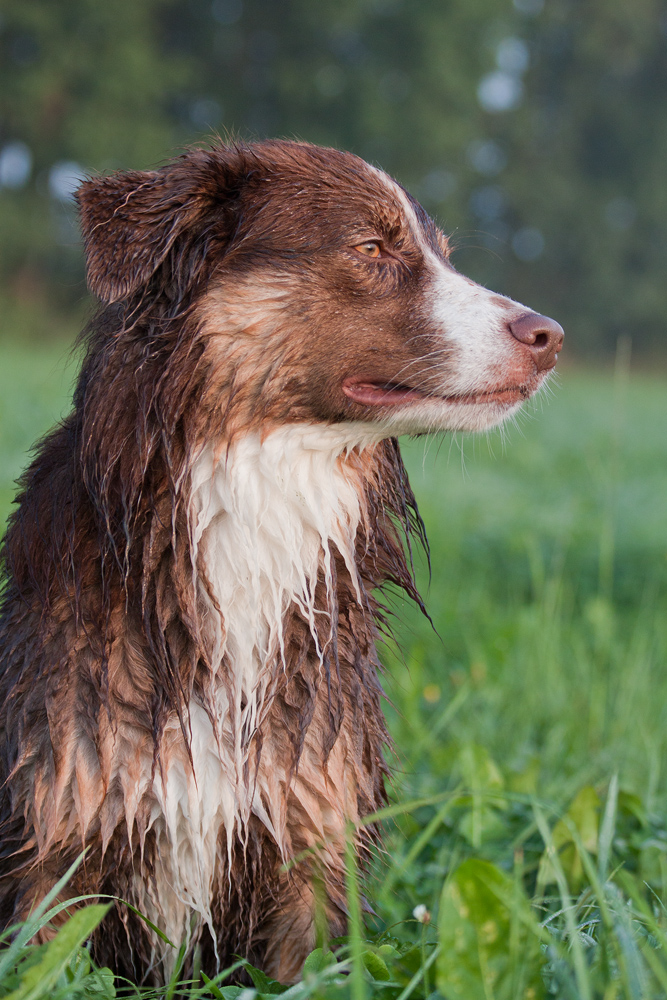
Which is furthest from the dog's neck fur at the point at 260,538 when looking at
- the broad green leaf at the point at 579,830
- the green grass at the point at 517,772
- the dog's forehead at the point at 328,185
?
the broad green leaf at the point at 579,830

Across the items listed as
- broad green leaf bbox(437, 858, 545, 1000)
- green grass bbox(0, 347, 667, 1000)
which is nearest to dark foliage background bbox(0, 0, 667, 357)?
green grass bbox(0, 347, 667, 1000)

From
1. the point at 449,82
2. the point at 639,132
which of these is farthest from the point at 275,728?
the point at 639,132

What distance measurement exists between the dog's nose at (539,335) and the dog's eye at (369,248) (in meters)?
0.39

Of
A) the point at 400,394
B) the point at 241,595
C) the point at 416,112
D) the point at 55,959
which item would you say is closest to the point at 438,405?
the point at 400,394

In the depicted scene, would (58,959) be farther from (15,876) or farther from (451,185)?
(451,185)

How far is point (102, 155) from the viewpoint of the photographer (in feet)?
76.5

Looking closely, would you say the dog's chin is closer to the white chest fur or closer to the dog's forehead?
the white chest fur

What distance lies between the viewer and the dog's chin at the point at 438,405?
226 cm

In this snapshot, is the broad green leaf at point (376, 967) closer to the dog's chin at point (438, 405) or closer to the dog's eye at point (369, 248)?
the dog's chin at point (438, 405)

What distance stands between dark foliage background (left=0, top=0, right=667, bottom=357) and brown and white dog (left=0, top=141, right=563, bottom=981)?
1187cm

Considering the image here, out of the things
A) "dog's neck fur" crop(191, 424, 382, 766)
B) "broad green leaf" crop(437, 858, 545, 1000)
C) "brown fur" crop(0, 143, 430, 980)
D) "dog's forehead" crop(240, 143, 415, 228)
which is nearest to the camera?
"broad green leaf" crop(437, 858, 545, 1000)

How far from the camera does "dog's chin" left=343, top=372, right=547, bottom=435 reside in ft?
7.43

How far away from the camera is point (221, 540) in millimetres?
2199

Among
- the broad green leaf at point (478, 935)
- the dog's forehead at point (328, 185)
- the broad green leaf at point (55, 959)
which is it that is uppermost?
the dog's forehead at point (328, 185)
